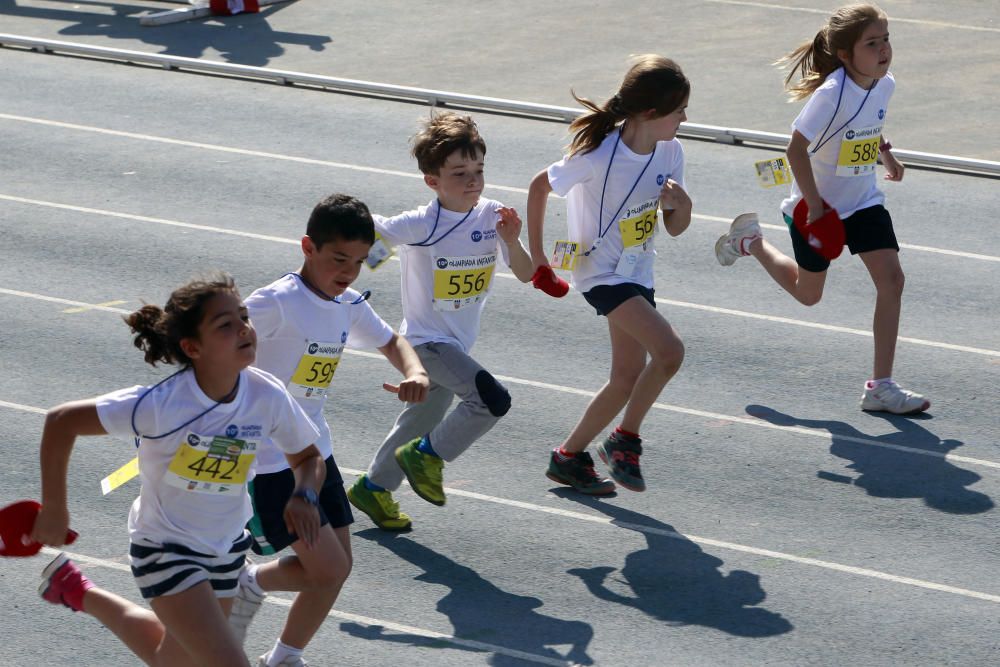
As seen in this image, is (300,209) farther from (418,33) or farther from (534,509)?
(418,33)

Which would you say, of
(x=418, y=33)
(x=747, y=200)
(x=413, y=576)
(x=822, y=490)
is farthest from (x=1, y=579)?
(x=418, y=33)

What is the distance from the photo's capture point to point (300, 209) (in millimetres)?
12586

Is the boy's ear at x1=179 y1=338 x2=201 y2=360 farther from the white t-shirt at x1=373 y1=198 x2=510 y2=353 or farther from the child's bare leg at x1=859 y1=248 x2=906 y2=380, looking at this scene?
the child's bare leg at x1=859 y1=248 x2=906 y2=380

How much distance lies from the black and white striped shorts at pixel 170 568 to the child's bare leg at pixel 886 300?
4.80 metres

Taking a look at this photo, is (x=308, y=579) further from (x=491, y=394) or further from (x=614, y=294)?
(x=614, y=294)

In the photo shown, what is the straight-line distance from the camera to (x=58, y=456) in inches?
193

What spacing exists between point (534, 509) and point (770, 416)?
1.89 m

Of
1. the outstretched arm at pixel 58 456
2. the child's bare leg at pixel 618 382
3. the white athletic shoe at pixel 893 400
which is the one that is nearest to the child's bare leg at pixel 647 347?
the child's bare leg at pixel 618 382

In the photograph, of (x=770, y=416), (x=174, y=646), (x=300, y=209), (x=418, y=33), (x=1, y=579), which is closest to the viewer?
(x=174, y=646)

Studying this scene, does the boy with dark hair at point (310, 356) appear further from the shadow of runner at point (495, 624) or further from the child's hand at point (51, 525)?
the child's hand at point (51, 525)

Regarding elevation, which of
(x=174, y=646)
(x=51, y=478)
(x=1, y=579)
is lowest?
(x=1, y=579)

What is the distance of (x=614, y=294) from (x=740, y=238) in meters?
2.16

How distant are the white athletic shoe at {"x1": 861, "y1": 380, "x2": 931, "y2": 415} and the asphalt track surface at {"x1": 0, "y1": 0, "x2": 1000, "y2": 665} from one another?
14cm

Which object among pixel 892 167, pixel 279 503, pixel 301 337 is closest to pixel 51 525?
pixel 279 503
